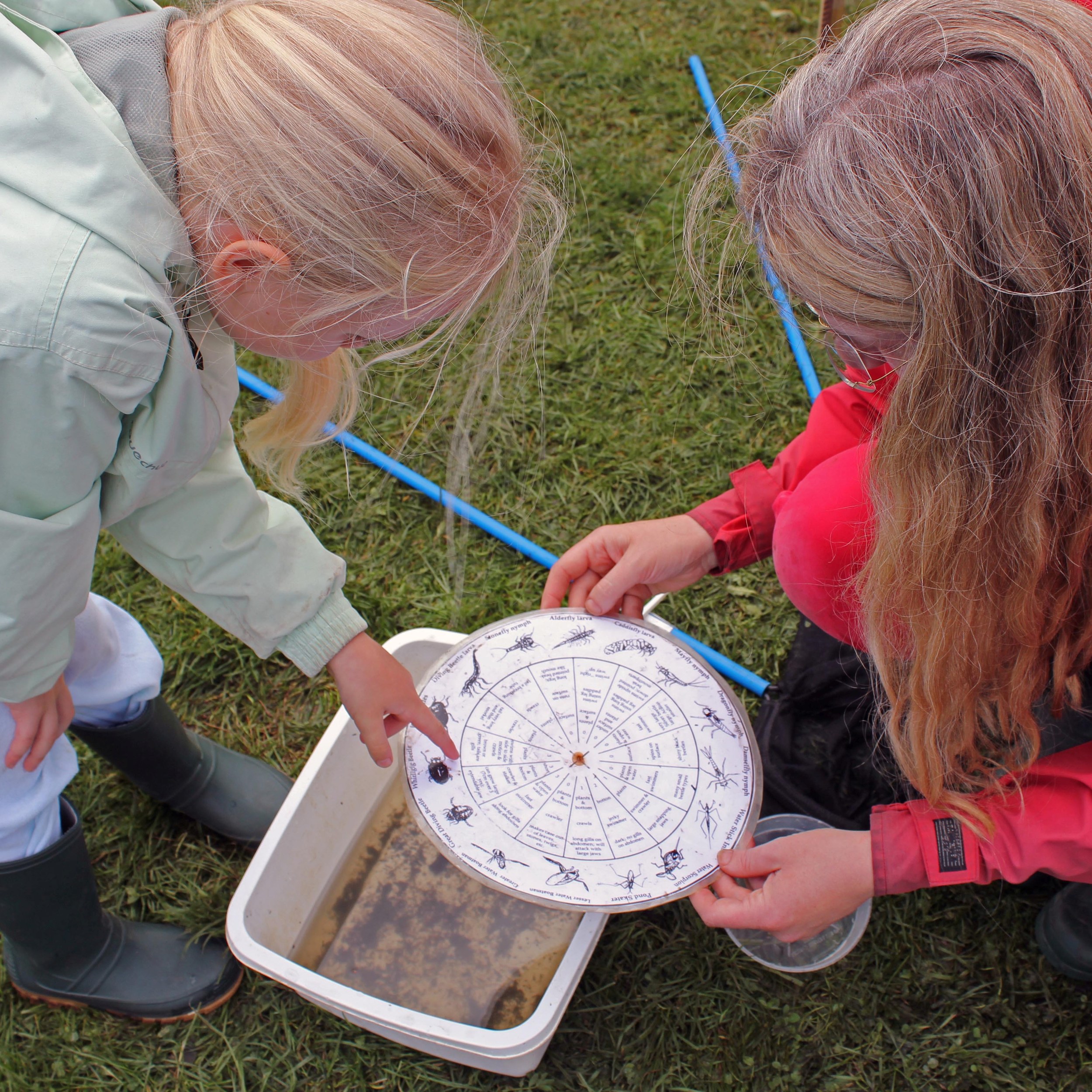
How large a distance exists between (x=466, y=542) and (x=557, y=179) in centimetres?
74

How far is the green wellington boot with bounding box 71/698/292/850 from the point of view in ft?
3.70

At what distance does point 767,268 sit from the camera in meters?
0.75

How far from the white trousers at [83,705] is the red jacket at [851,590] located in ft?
2.37

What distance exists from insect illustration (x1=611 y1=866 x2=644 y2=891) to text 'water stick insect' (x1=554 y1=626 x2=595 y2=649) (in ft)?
0.87

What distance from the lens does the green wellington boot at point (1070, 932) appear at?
3.52 feet

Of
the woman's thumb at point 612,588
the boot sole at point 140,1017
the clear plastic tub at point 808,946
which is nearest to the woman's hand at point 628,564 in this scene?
the woman's thumb at point 612,588

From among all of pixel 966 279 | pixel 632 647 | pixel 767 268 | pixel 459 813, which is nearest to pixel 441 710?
pixel 459 813

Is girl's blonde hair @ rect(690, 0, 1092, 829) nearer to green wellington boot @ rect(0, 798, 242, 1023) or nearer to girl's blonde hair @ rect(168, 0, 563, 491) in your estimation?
girl's blonde hair @ rect(168, 0, 563, 491)

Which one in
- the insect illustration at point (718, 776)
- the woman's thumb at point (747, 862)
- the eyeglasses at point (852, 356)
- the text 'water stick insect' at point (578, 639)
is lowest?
the woman's thumb at point (747, 862)

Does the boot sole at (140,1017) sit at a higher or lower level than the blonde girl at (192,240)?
lower

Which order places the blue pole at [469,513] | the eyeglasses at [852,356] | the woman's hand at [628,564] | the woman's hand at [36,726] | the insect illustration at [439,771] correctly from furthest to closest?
the blue pole at [469,513], the woman's hand at [628,564], the insect illustration at [439,771], the woman's hand at [36,726], the eyeglasses at [852,356]

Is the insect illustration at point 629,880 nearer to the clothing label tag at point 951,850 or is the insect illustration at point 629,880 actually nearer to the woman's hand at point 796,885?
the woman's hand at point 796,885

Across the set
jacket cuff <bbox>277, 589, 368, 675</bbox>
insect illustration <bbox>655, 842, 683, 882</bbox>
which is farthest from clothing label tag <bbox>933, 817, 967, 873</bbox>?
jacket cuff <bbox>277, 589, 368, 675</bbox>

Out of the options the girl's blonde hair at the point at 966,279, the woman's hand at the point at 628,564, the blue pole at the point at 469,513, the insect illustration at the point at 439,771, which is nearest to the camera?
the girl's blonde hair at the point at 966,279
